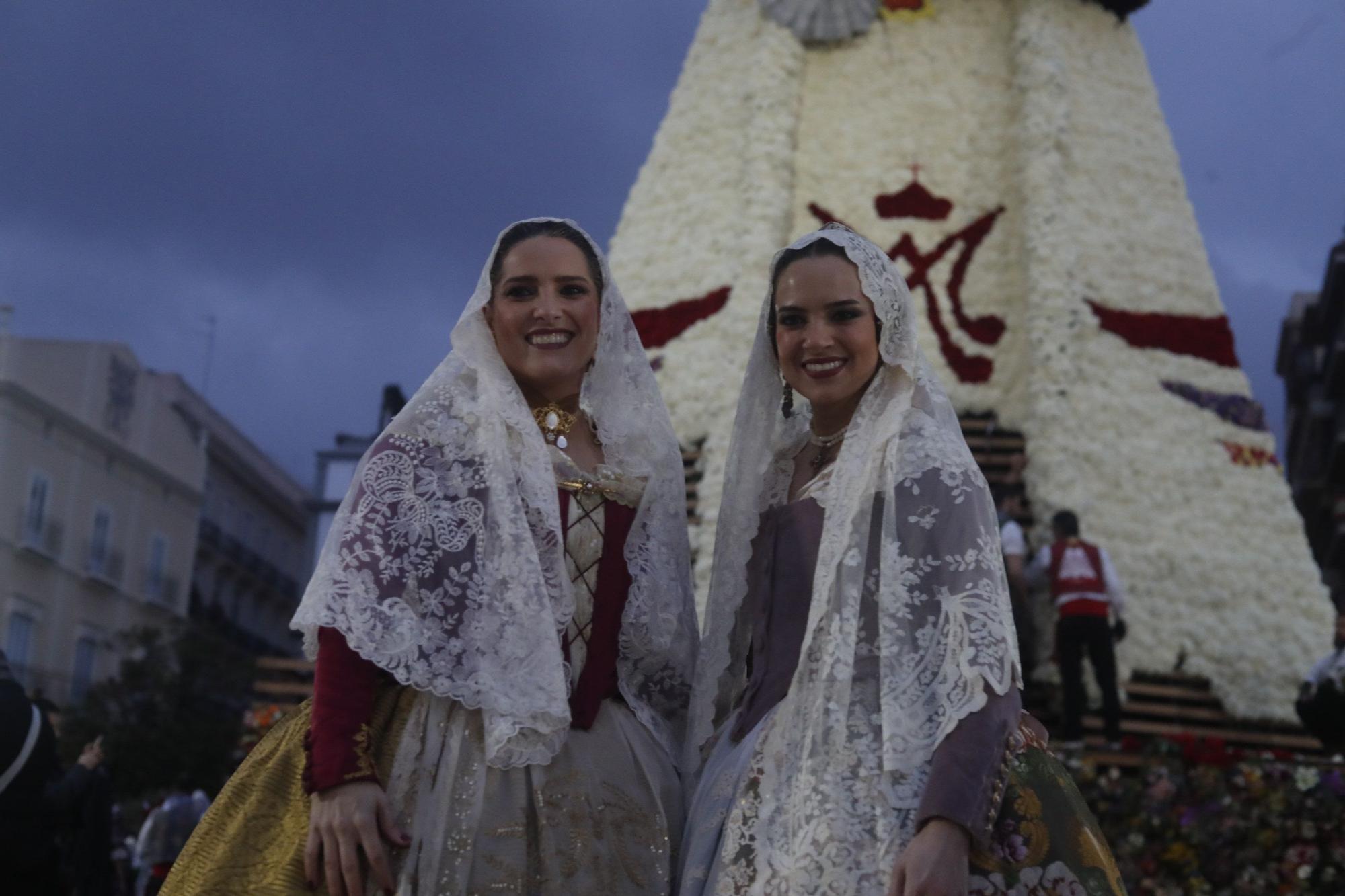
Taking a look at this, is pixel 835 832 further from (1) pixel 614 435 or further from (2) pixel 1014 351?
(2) pixel 1014 351

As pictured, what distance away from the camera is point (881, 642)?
2350mm

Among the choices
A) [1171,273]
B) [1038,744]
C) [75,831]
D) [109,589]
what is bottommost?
[75,831]

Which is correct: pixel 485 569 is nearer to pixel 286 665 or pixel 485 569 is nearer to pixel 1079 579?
pixel 1079 579

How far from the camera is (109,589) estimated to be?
1955 cm

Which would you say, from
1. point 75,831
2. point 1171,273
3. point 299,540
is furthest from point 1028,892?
point 299,540

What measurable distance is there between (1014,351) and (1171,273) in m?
1.16

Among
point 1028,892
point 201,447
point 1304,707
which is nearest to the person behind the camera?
point 1028,892

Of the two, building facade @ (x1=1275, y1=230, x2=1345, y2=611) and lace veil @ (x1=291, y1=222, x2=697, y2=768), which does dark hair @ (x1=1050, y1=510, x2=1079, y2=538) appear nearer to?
lace veil @ (x1=291, y1=222, x2=697, y2=768)

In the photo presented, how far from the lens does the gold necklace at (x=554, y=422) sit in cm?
275

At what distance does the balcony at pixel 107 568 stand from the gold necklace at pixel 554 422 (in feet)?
57.4


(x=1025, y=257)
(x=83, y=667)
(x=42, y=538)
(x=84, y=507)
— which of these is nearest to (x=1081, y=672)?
(x=1025, y=257)

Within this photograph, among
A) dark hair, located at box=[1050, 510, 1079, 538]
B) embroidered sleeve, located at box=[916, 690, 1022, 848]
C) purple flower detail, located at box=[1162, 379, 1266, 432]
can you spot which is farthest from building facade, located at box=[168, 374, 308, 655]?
embroidered sleeve, located at box=[916, 690, 1022, 848]

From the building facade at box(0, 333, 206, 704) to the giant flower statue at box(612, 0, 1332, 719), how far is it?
31.8 feet

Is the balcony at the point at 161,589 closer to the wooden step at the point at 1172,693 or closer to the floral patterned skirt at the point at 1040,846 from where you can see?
the wooden step at the point at 1172,693
